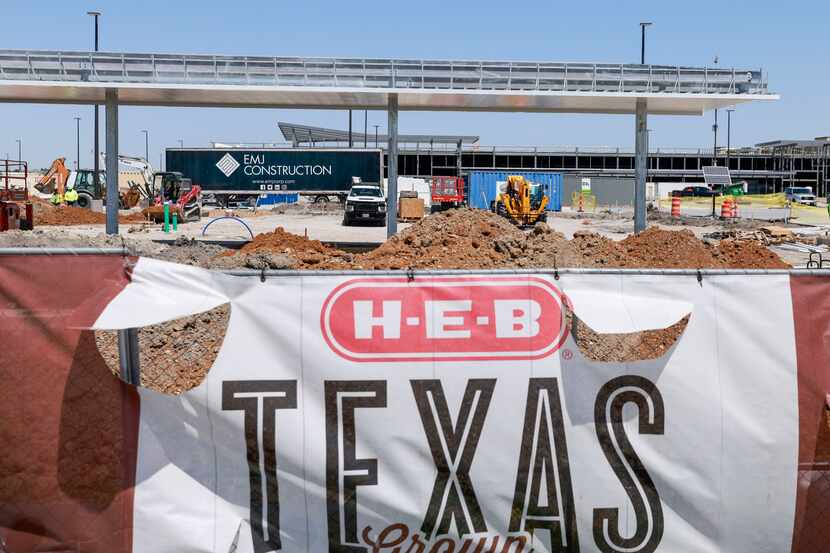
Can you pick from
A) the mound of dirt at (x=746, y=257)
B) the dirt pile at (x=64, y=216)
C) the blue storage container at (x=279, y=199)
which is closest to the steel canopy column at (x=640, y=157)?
the mound of dirt at (x=746, y=257)

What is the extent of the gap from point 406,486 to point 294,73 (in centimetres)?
2510

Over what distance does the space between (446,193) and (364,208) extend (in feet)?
62.3

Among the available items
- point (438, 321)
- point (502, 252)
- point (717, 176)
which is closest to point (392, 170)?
point (502, 252)

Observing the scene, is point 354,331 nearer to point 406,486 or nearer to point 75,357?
point 406,486

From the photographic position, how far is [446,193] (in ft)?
201

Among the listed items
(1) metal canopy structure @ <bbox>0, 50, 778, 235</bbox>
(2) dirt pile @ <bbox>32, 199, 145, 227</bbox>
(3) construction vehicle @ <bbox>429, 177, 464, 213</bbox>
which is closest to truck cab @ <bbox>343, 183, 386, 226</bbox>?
(2) dirt pile @ <bbox>32, 199, 145, 227</bbox>

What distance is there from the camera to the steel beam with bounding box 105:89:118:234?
96.5 ft

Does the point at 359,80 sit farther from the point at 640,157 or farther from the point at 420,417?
the point at 420,417

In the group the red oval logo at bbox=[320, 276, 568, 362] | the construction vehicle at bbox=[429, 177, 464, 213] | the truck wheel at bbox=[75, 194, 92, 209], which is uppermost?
the construction vehicle at bbox=[429, 177, 464, 213]

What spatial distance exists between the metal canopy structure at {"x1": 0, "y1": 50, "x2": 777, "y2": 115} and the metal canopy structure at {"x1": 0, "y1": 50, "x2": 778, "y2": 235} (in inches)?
1.3

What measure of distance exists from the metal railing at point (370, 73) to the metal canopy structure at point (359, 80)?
3cm

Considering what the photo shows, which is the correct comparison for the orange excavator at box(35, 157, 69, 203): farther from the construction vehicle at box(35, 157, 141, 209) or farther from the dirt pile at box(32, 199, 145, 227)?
the dirt pile at box(32, 199, 145, 227)

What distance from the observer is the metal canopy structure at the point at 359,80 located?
92.0 feet

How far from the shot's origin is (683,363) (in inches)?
192
